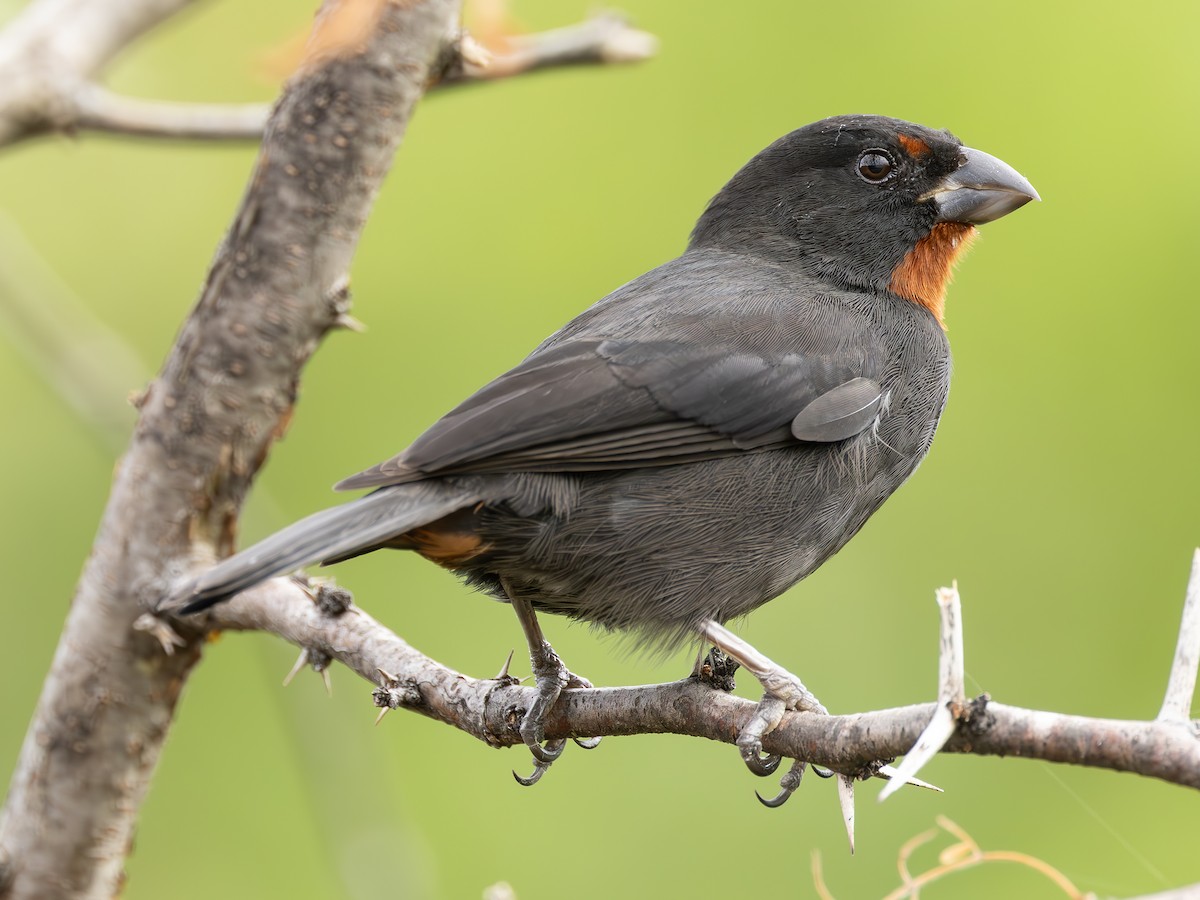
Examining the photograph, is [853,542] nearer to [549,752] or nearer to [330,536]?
[549,752]

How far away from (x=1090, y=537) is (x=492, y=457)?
3.29 m

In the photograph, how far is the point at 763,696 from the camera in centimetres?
284

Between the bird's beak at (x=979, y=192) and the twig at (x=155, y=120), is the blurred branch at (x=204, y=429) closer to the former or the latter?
the twig at (x=155, y=120)

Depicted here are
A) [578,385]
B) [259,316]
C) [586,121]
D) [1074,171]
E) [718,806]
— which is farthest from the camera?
[586,121]

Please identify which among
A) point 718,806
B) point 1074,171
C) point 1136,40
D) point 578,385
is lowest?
point 718,806

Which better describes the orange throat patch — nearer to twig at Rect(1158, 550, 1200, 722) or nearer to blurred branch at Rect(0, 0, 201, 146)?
twig at Rect(1158, 550, 1200, 722)

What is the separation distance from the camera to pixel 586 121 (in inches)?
245

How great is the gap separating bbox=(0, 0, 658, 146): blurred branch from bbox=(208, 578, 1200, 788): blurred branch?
139 centimetres

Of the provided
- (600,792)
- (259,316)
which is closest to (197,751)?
(600,792)

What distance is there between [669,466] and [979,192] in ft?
4.68

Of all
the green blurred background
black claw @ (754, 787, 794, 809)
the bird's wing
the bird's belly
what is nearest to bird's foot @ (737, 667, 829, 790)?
black claw @ (754, 787, 794, 809)

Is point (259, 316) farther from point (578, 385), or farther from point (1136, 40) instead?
point (1136, 40)

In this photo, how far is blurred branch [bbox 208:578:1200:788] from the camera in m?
1.90

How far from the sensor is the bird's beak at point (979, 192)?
3986mm
